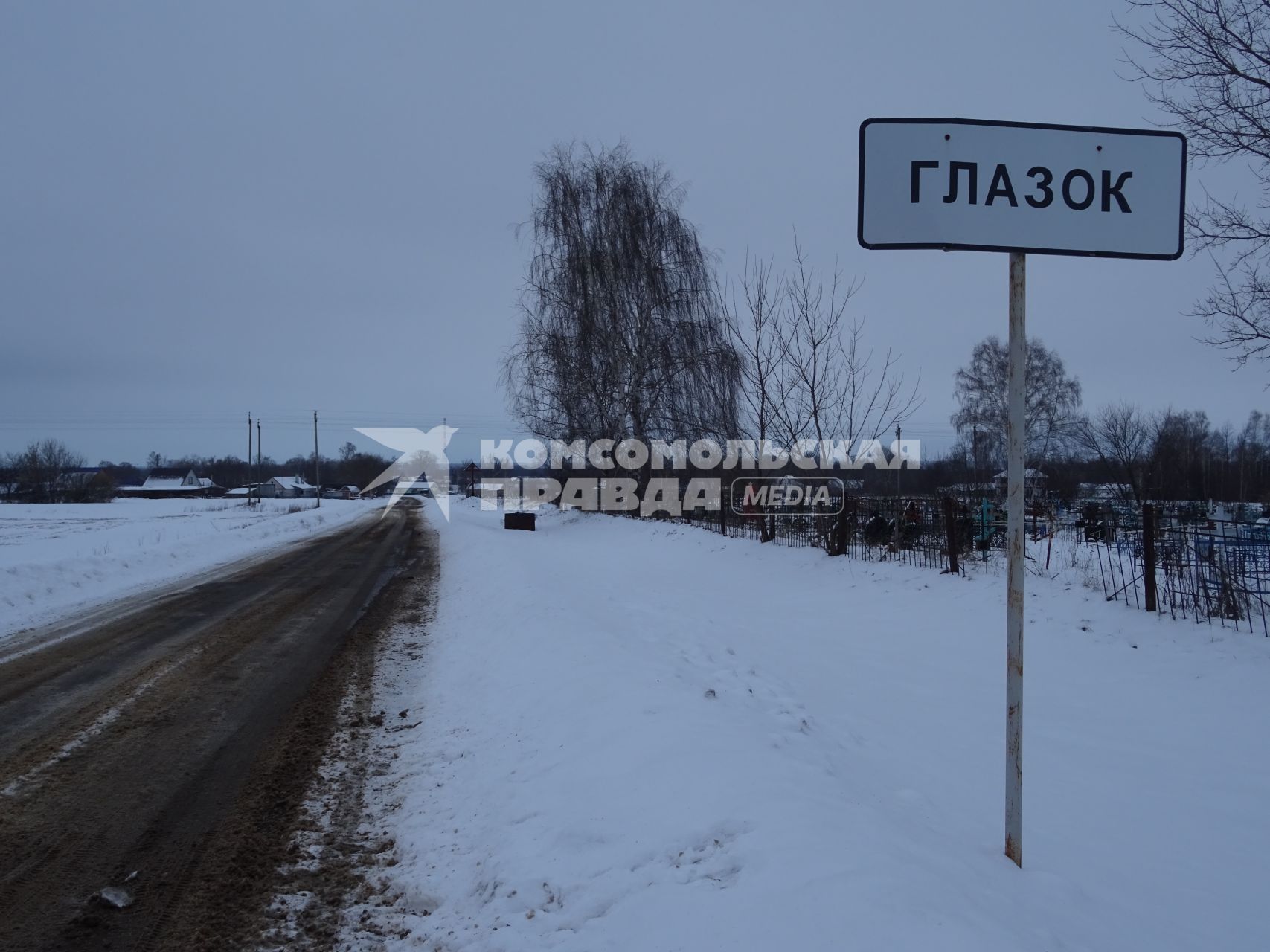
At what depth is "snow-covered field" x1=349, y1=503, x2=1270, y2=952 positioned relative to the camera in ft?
8.61

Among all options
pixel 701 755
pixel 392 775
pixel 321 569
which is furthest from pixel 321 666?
pixel 321 569

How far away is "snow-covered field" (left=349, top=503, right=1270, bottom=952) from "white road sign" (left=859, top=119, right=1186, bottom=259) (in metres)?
2.40

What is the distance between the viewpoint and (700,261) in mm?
25078

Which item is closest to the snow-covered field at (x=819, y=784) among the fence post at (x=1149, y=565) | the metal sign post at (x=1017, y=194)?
the fence post at (x=1149, y=565)

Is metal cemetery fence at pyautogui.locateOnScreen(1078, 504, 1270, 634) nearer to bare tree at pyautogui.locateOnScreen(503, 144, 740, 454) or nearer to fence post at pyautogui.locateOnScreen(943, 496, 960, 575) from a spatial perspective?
fence post at pyautogui.locateOnScreen(943, 496, 960, 575)

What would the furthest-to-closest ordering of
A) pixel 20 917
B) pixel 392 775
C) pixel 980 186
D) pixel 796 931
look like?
pixel 392 775 < pixel 20 917 < pixel 980 186 < pixel 796 931

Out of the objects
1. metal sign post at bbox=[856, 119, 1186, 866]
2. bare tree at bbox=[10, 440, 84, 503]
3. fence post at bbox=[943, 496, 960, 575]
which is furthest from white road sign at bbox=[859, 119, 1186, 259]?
bare tree at bbox=[10, 440, 84, 503]

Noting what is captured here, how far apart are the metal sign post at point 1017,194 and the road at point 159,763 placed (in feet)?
11.3

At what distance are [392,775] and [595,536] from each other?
17.5 metres

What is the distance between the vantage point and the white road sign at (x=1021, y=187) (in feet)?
8.50

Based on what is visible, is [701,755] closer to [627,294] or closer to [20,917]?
[20,917]

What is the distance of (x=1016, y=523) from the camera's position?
2592 millimetres
